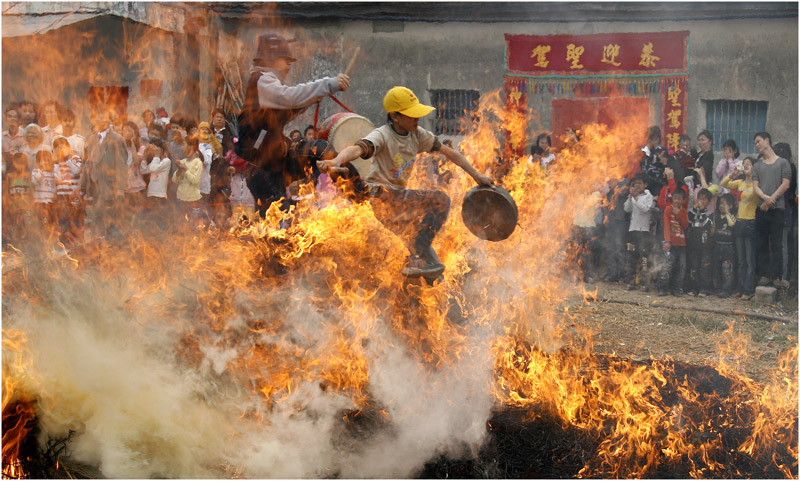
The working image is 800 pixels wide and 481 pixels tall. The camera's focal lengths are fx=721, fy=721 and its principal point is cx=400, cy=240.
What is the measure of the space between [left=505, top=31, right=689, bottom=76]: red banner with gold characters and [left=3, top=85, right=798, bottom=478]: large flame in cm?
795

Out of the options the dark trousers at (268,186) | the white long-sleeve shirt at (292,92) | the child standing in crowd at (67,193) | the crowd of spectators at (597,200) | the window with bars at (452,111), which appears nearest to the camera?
the white long-sleeve shirt at (292,92)

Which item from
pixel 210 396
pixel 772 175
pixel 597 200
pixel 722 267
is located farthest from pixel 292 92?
pixel 722 267

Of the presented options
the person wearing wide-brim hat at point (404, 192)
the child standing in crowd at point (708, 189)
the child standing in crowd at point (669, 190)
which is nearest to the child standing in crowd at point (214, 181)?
the person wearing wide-brim hat at point (404, 192)

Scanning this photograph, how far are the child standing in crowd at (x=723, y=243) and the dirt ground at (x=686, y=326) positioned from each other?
1.03ft

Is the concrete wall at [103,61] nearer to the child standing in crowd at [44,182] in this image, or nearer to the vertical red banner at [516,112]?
the child standing in crowd at [44,182]

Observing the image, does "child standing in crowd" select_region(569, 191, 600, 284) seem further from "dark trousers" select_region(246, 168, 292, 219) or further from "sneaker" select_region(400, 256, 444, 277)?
"dark trousers" select_region(246, 168, 292, 219)

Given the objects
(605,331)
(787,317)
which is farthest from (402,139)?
(787,317)

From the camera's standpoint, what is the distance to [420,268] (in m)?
5.50

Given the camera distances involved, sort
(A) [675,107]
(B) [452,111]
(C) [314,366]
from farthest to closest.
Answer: (B) [452,111] → (A) [675,107] → (C) [314,366]

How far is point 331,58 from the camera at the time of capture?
15.0 metres

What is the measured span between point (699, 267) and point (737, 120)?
468 cm

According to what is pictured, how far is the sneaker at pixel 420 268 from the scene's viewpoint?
5449 mm

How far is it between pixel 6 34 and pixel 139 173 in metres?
5.32

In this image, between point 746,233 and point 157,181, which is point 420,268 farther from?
point 157,181
